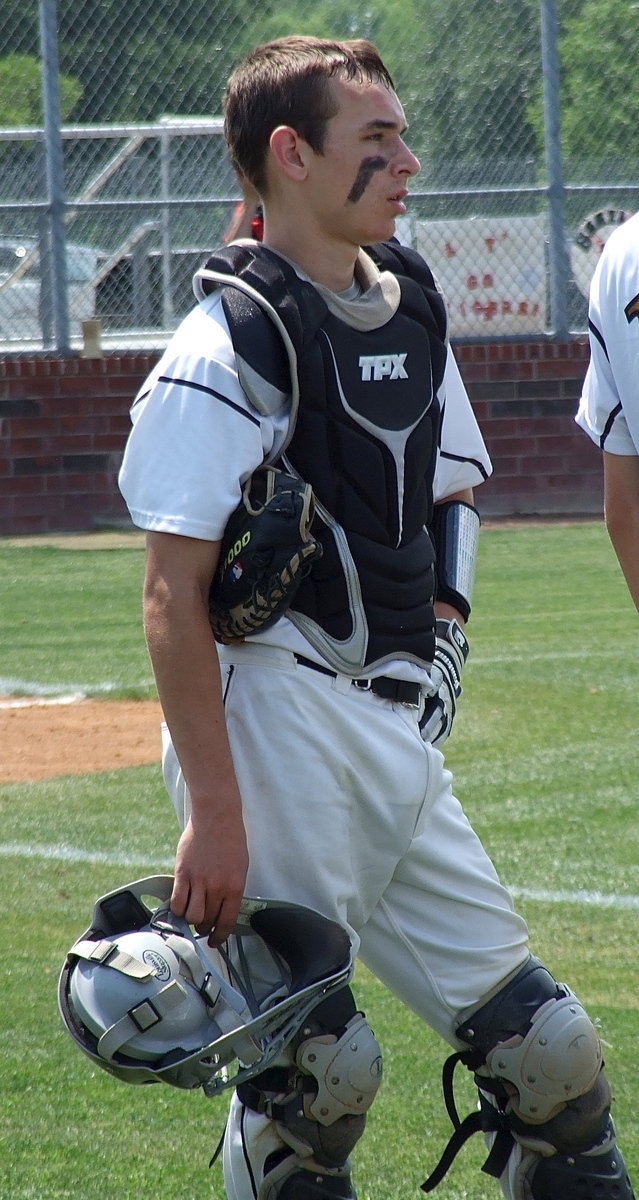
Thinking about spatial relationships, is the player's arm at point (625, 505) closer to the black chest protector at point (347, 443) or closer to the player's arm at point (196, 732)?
the black chest protector at point (347, 443)

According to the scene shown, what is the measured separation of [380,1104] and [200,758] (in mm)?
1510

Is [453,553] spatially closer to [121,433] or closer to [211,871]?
[211,871]

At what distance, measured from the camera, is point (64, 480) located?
12758mm

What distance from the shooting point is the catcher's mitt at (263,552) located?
2.42 metres

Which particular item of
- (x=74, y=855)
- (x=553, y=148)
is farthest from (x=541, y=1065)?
(x=553, y=148)

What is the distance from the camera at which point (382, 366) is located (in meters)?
2.64

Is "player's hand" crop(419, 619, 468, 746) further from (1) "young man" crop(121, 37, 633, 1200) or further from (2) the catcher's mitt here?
(2) the catcher's mitt

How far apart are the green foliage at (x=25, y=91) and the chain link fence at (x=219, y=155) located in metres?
0.02

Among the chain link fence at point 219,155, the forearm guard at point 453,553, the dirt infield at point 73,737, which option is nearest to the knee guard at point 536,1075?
the forearm guard at point 453,553

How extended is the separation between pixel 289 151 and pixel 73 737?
187 inches

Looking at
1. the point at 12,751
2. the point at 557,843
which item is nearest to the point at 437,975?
the point at 557,843

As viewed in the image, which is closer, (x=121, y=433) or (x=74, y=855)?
(x=74, y=855)

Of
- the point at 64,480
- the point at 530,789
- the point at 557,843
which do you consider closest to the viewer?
the point at 557,843

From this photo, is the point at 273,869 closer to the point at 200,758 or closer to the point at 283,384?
the point at 200,758
